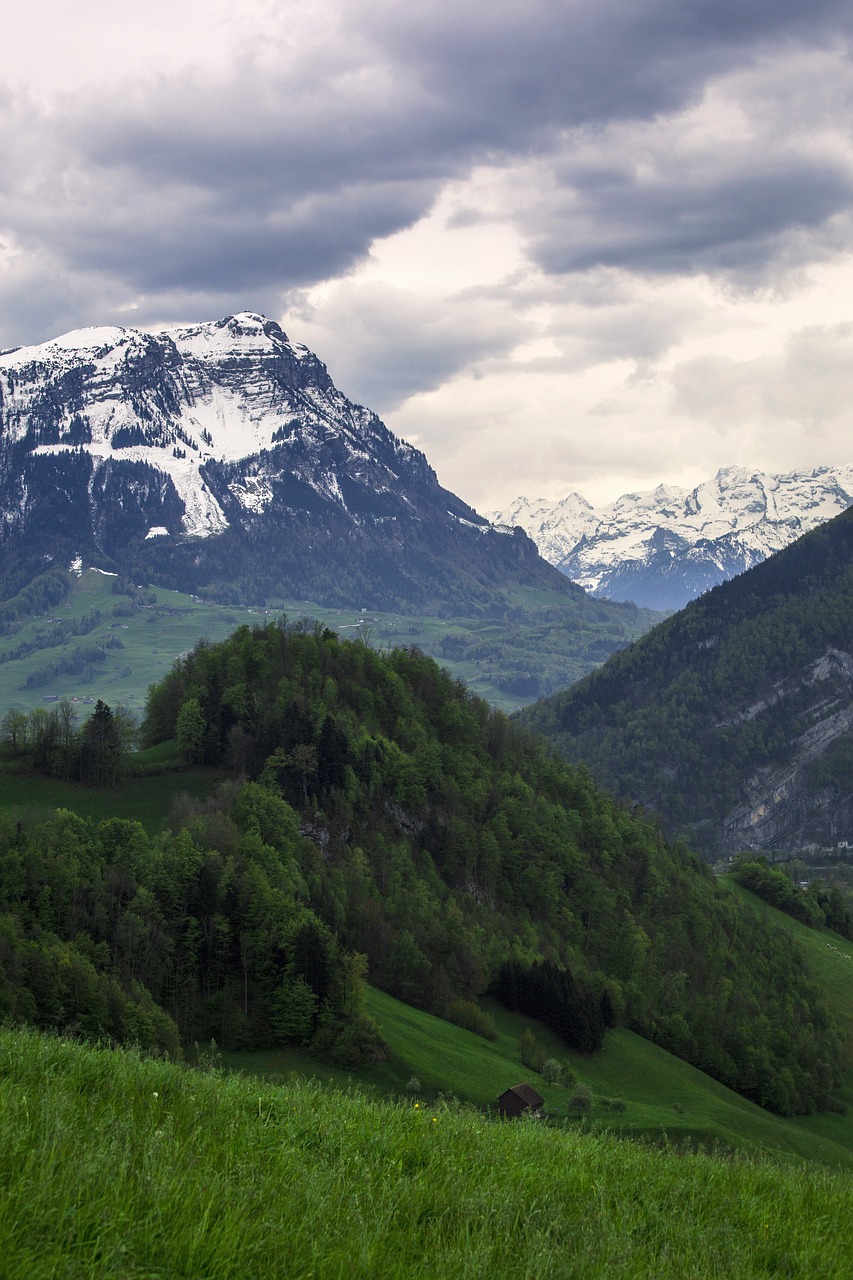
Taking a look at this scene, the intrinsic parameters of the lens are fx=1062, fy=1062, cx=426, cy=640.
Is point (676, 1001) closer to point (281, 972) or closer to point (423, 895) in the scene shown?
point (423, 895)

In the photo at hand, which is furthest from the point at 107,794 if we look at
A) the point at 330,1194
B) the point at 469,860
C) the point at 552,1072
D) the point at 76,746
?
the point at 330,1194

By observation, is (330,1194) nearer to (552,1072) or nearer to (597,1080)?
(552,1072)

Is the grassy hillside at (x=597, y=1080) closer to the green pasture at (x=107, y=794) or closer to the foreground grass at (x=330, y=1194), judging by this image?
the green pasture at (x=107, y=794)

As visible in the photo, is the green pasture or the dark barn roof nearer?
the dark barn roof

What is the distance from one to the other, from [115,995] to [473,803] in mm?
81363

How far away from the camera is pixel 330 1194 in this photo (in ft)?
42.3

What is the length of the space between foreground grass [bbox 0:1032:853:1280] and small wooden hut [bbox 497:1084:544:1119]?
56924mm

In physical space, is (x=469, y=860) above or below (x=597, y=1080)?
above

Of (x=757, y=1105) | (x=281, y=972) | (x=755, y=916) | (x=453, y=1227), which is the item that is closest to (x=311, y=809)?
(x=281, y=972)

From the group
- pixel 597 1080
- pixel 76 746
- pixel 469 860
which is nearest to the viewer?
pixel 597 1080

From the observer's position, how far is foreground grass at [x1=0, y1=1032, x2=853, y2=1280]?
10.9 m

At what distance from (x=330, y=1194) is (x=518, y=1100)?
65.3m

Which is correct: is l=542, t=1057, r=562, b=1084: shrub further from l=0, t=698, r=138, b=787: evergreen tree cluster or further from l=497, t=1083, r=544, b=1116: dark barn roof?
l=0, t=698, r=138, b=787: evergreen tree cluster

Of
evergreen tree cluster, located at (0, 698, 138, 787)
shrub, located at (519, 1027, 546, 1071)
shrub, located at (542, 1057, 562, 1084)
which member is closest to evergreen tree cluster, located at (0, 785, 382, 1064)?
shrub, located at (542, 1057, 562, 1084)
